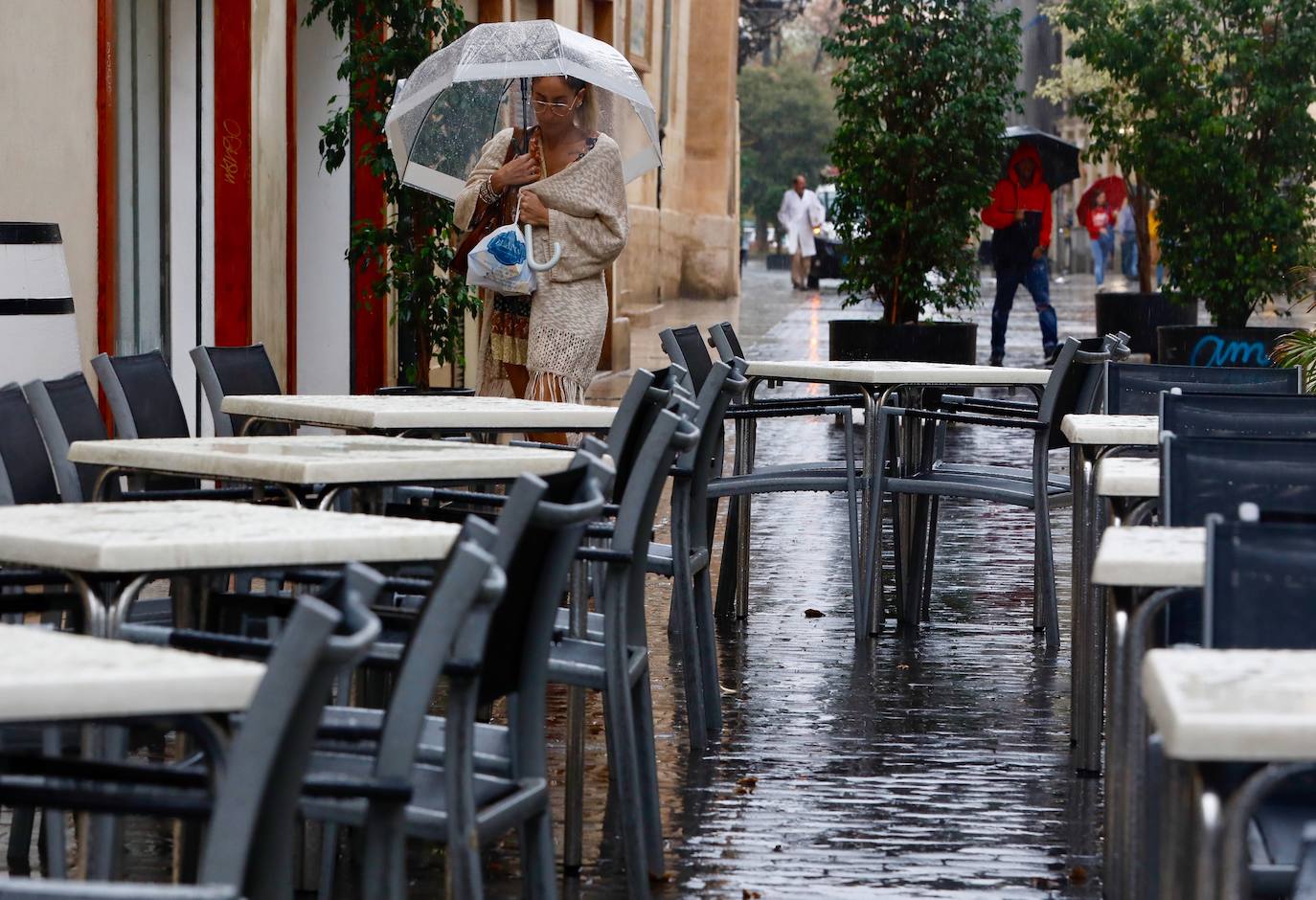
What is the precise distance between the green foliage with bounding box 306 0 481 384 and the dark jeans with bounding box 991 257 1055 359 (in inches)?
390

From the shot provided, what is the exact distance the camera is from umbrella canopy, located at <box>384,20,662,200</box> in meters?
8.40

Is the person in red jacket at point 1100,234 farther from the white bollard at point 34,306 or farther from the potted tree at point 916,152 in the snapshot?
the white bollard at point 34,306

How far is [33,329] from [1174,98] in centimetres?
1082

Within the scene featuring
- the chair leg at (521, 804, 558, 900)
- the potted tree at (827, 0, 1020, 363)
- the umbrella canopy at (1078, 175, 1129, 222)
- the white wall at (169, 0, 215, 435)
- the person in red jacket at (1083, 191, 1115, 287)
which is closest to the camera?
the chair leg at (521, 804, 558, 900)

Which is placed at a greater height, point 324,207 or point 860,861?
point 324,207

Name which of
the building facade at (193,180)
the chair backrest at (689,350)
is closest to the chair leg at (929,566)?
the chair backrest at (689,350)

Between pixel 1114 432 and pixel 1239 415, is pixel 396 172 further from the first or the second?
pixel 1239 415

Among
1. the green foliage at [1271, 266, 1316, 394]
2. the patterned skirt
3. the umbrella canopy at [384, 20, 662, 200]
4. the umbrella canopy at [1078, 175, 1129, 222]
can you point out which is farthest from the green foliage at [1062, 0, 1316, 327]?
the patterned skirt

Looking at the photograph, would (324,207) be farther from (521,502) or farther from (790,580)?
(521,502)

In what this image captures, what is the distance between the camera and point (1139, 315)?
2056 centimetres

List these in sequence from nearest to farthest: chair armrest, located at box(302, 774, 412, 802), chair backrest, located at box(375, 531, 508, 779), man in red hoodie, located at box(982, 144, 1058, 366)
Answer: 1. chair backrest, located at box(375, 531, 508, 779)
2. chair armrest, located at box(302, 774, 412, 802)
3. man in red hoodie, located at box(982, 144, 1058, 366)

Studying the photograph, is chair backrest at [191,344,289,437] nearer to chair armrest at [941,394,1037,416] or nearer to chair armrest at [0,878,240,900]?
chair armrest at [941,394,1037,416]

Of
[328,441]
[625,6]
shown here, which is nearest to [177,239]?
[328,441]

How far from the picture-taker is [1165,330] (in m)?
15.5
